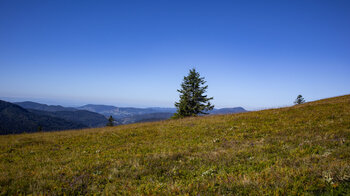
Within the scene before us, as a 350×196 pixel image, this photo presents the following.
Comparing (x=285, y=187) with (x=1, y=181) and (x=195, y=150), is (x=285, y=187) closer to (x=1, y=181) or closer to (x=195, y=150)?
(x=195, y=150)

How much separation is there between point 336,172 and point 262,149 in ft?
10.2

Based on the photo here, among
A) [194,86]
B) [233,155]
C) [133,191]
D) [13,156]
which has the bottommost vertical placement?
[13,156]

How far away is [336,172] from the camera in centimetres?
419

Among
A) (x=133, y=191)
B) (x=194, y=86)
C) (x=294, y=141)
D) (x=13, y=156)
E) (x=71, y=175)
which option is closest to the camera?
(x=133, y=191)

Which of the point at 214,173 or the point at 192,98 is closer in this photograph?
the point at 214,173

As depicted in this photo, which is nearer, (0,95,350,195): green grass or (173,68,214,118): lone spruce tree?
(0,95,350,195): green grass

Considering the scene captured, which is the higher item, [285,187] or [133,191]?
[285,187]

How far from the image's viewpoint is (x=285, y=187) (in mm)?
4000

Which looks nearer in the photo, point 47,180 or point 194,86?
point 47,180

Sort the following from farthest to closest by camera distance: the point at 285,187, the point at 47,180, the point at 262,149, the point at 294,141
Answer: the point at 294,141 → the point at 262,149 → the point at 47,180 → the point at 285,187

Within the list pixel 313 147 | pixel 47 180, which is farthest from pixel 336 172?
pixel 47 180

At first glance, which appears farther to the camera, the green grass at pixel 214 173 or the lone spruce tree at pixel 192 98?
the lone spruce tree at pixel 192 98

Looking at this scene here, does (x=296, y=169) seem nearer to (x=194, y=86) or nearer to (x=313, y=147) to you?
(x=313, y=147)

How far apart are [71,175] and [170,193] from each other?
4.19m
